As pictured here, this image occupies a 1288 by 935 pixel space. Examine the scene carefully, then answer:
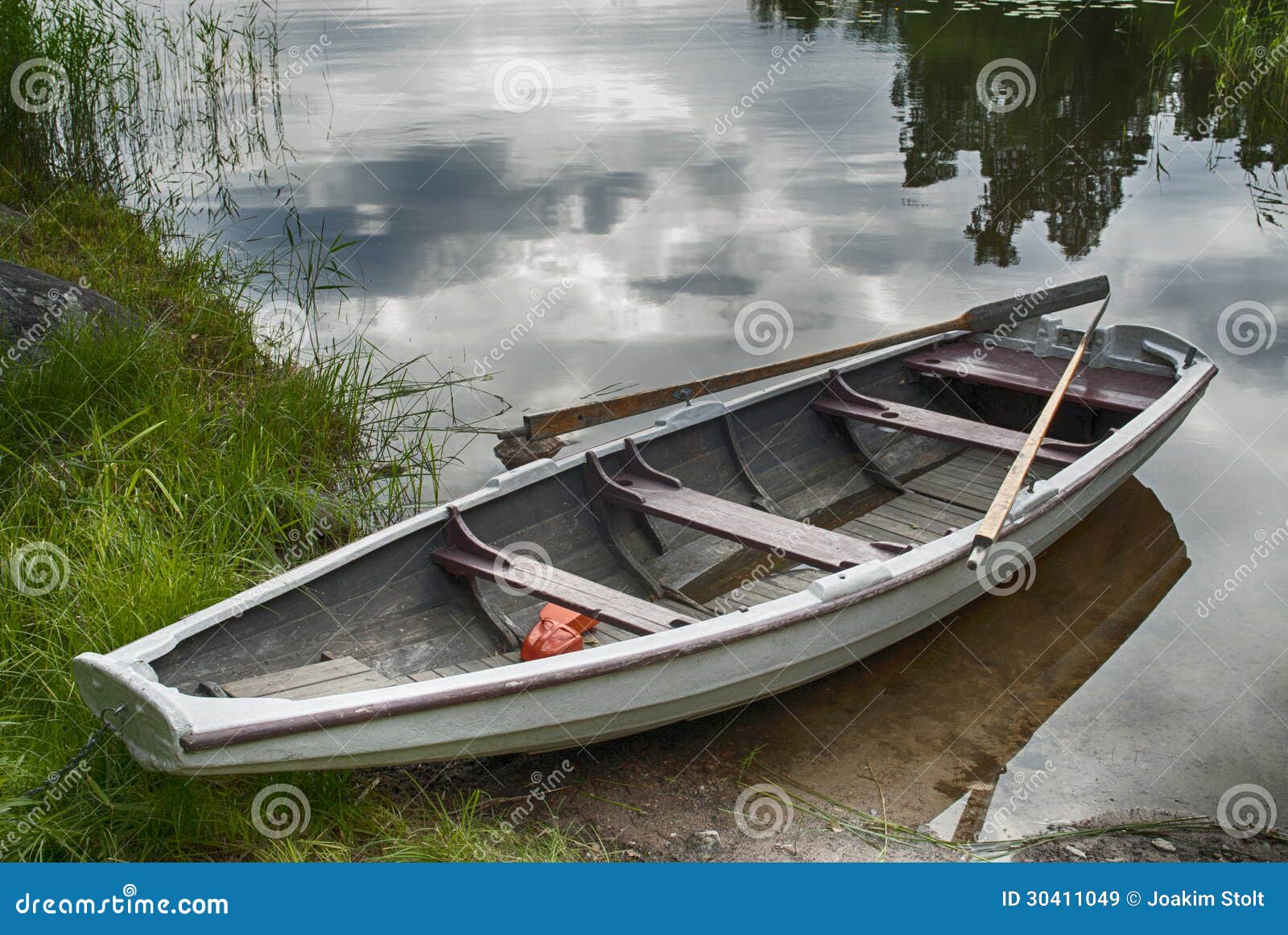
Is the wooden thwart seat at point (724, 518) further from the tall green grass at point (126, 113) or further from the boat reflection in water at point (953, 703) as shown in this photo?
the tall green grass at point (126, 113)

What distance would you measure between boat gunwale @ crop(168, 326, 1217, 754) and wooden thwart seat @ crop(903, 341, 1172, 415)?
0.96m

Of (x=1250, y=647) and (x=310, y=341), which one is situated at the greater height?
(x=310, y=341)

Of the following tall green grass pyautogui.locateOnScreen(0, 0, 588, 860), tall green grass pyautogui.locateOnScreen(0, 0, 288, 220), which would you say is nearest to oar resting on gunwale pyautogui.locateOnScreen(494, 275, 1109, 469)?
tall green grass pyautogui.locateOnScreen(0, 0, 588, 860)

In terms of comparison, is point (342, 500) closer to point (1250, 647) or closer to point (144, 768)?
point (144, 768)

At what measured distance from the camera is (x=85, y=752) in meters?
3.00

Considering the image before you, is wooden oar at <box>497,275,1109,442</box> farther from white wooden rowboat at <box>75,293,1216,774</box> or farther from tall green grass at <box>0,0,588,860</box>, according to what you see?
tall green grass at <box>0,0,588,860</box>

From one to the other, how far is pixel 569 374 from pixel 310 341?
1.57 m

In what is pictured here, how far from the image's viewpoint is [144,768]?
303 cm

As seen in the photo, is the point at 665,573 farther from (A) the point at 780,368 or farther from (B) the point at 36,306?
(B) the point at 36,306

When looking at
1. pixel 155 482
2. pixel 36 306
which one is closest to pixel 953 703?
pixel 155 482

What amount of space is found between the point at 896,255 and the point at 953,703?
17.3 feet

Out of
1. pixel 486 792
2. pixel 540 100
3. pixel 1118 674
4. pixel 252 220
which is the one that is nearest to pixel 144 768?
pixel 486 792

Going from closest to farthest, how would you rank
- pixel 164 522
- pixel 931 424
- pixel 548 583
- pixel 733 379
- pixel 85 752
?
1. pixel 85 752
2. pixel 548 583
3. pixel 164 522
4. pixel 733 379
5. pixel 931 424

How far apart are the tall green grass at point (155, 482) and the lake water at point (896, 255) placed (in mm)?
729
